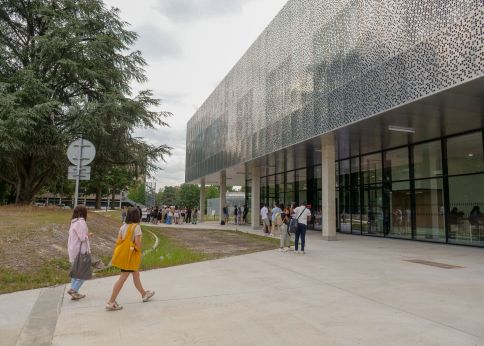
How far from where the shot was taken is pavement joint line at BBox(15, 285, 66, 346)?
15.5 feet

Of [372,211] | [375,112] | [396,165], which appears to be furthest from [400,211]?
[375,112]

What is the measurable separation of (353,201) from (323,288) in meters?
15.7

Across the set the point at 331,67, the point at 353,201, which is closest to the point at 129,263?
the point at 331,67

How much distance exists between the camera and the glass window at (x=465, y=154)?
15.2m

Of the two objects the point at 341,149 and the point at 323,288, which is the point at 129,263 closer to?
the point at 323,288

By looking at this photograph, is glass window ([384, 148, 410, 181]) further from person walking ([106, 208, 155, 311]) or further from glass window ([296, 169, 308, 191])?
person walking ([106, 208, 155, 311])

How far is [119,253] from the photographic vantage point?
20.1 feet

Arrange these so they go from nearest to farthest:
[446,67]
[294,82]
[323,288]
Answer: [323,288]
[446,67]
[294,82]

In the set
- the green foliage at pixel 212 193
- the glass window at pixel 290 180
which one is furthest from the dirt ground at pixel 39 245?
the green foliage at pixel 212 193

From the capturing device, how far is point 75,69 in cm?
1997

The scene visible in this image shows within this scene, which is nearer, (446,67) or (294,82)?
(446,67)

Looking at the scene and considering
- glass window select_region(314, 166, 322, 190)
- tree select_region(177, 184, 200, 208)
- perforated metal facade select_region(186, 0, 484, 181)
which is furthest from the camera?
tree select_region(177, 184, 200, 208)

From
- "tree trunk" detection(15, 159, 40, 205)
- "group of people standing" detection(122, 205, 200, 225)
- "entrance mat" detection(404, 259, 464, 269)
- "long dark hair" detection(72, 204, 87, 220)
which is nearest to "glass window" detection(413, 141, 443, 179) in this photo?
"entrance mat" detection(404, 259, 464, 269)

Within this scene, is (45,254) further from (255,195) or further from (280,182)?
(280,182)
